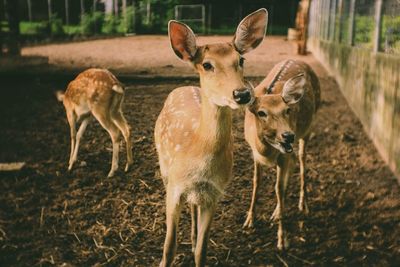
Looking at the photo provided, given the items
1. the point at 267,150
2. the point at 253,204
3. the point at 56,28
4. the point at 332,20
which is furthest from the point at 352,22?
the point at 56,28

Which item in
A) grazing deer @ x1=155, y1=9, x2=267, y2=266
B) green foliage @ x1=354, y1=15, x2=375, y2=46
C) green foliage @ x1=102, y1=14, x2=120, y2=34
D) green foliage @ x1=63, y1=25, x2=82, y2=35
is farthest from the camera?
green foliage @ x1=63, y1=25, x2=82, y2=35

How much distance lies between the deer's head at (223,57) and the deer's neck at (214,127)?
0.30 feet

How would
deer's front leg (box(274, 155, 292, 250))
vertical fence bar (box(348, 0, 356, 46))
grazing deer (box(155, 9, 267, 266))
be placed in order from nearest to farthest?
grazing deer (box(155, 9, 267, 266)) < deer's front leg (box(274, 155, 292, 250)) < vertical fence bar (box(348, 0, 356, 46))

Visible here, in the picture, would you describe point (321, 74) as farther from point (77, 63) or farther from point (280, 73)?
point (280, 73)

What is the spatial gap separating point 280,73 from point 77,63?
790 cm

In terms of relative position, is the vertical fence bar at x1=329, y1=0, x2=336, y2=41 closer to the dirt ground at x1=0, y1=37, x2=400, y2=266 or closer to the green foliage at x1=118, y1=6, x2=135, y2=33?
the dirt ground at x1=0, y1=37, x2=400, y2=266

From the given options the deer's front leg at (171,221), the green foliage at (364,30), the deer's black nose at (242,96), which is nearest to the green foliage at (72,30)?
the green foliage at (364,30)

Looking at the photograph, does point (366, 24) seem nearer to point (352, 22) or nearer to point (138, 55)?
point (352, 22)

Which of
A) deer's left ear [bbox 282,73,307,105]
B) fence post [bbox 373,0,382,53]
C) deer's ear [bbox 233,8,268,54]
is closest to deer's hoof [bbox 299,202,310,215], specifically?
deer's left ear [bbox 282,73,307,105]

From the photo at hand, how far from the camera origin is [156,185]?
500cm

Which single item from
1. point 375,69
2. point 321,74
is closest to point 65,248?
point 375,69

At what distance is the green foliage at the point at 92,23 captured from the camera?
20873 millimetres

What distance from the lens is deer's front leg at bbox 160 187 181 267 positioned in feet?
10.8

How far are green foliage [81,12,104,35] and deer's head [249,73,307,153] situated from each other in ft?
59.1
